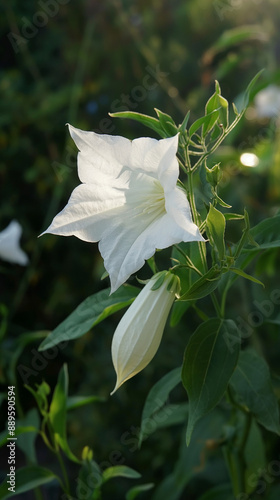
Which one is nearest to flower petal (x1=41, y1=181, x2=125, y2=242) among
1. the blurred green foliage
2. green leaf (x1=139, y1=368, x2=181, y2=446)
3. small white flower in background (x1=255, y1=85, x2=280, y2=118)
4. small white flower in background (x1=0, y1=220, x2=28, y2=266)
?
green leaf (x1=139, y1=368, x2=181, y2=446)

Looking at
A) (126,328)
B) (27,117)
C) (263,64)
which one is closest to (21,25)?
(27,117)

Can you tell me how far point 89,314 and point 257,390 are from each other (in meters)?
0.20

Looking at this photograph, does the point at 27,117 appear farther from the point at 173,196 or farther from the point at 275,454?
the point at 173,196

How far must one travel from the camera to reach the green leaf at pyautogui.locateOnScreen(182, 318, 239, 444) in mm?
504

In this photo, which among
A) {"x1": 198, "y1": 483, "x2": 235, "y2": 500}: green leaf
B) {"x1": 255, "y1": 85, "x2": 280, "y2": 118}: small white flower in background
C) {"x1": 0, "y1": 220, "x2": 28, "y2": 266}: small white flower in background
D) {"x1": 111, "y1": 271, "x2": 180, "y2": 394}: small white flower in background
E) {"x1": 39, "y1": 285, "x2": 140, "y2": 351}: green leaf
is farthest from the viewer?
{"x1": 255, "y1": 85, "x2": 280, "y2": 118}: small white flower in background

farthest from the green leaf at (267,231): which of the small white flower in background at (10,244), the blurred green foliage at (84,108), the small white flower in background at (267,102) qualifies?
the small white flower in background at (267,102)

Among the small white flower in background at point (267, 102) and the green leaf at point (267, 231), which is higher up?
the small white flower in background at point (267, 102)

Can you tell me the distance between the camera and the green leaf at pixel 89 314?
1.99 ft

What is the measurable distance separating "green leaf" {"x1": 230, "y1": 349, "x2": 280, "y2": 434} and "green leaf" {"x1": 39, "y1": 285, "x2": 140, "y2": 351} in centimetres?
15

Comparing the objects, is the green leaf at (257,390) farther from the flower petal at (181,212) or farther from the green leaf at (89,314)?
the flower petal at (181,212)

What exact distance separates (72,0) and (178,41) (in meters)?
0.43

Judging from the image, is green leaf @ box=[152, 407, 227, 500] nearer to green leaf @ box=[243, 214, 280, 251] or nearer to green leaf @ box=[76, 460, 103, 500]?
green leaf @ box=[76, 460, 103, 500]

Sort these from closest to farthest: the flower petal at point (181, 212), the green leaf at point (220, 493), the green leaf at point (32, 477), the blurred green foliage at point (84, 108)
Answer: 1. the flower petal at point (181, 212)
2. the green leaf at point (32, 477)
3. the green leaf at point (220, 493)
4. the blurred green foliage at point (84, 108)

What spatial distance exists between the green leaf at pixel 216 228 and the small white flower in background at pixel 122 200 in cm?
4
